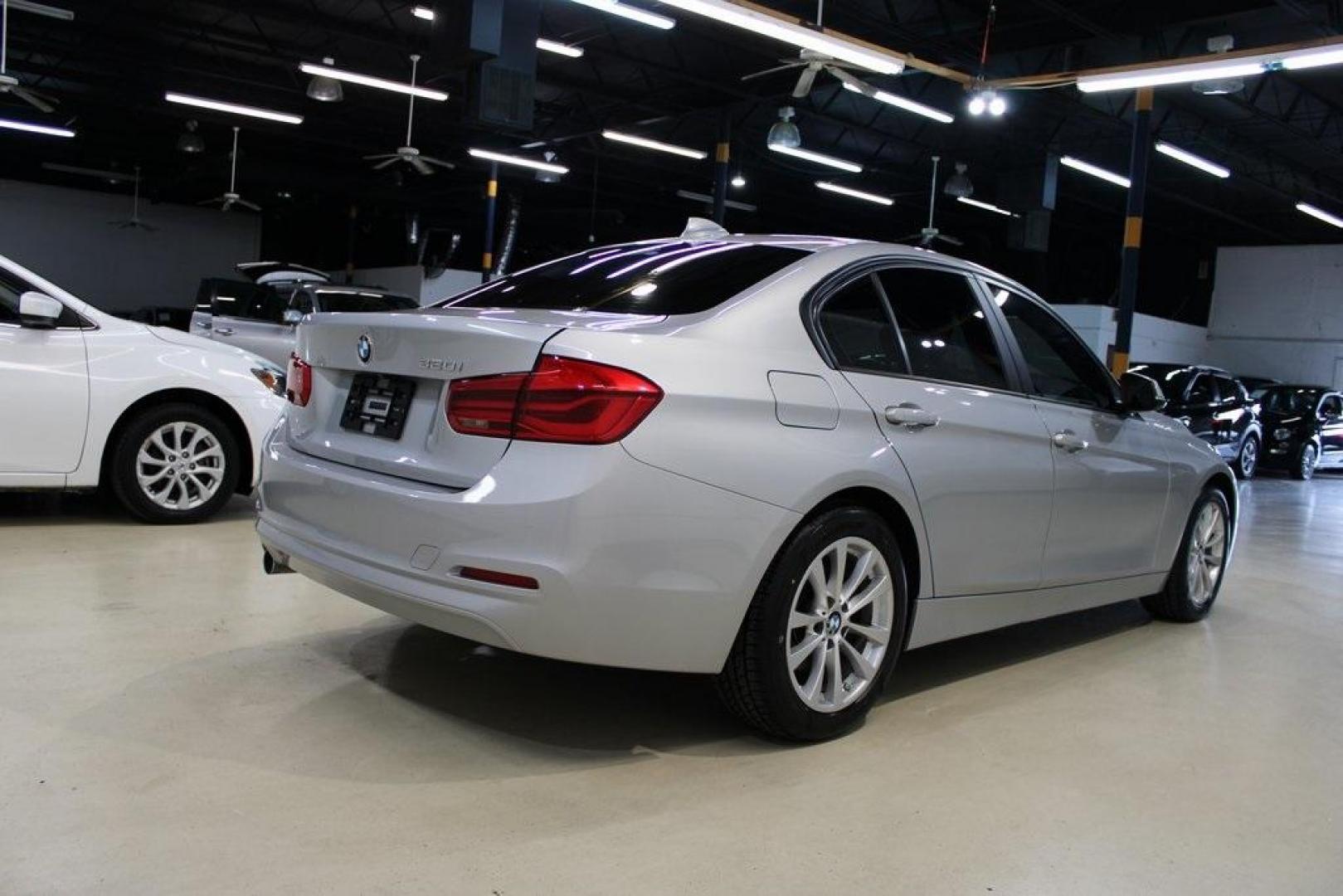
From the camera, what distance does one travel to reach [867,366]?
9.13 ft

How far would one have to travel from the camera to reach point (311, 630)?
339 centimetres

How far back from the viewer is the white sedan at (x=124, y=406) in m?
4.64

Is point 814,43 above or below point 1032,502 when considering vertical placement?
above

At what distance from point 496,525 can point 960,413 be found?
1.45 metres

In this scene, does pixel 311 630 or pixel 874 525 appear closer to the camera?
pixel 874 525

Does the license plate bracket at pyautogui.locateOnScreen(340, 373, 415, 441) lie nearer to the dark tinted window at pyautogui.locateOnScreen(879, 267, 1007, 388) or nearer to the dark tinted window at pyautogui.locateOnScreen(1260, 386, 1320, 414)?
the dark tinted window at pyautogui.locateOnScreen(879, 267, 1007, 388)

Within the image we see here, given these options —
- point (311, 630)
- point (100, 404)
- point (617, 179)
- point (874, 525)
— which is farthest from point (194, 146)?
point (874, 525)

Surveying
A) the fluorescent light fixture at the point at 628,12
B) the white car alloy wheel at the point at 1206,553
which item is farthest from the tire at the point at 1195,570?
the fluorescent light fixture at the point at 628,12

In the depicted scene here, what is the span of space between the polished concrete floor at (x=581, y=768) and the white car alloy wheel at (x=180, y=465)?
1234mm

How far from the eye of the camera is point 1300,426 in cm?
1402

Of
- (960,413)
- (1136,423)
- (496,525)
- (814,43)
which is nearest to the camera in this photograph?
(496,525)

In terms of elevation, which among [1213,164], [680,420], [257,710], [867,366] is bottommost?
[257,710]

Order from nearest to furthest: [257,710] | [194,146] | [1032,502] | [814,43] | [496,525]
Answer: [496,525] < [257,710] < [1032,502] < [814,43] < [194,146]

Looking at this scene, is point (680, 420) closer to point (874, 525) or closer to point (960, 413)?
point (874, 525)
